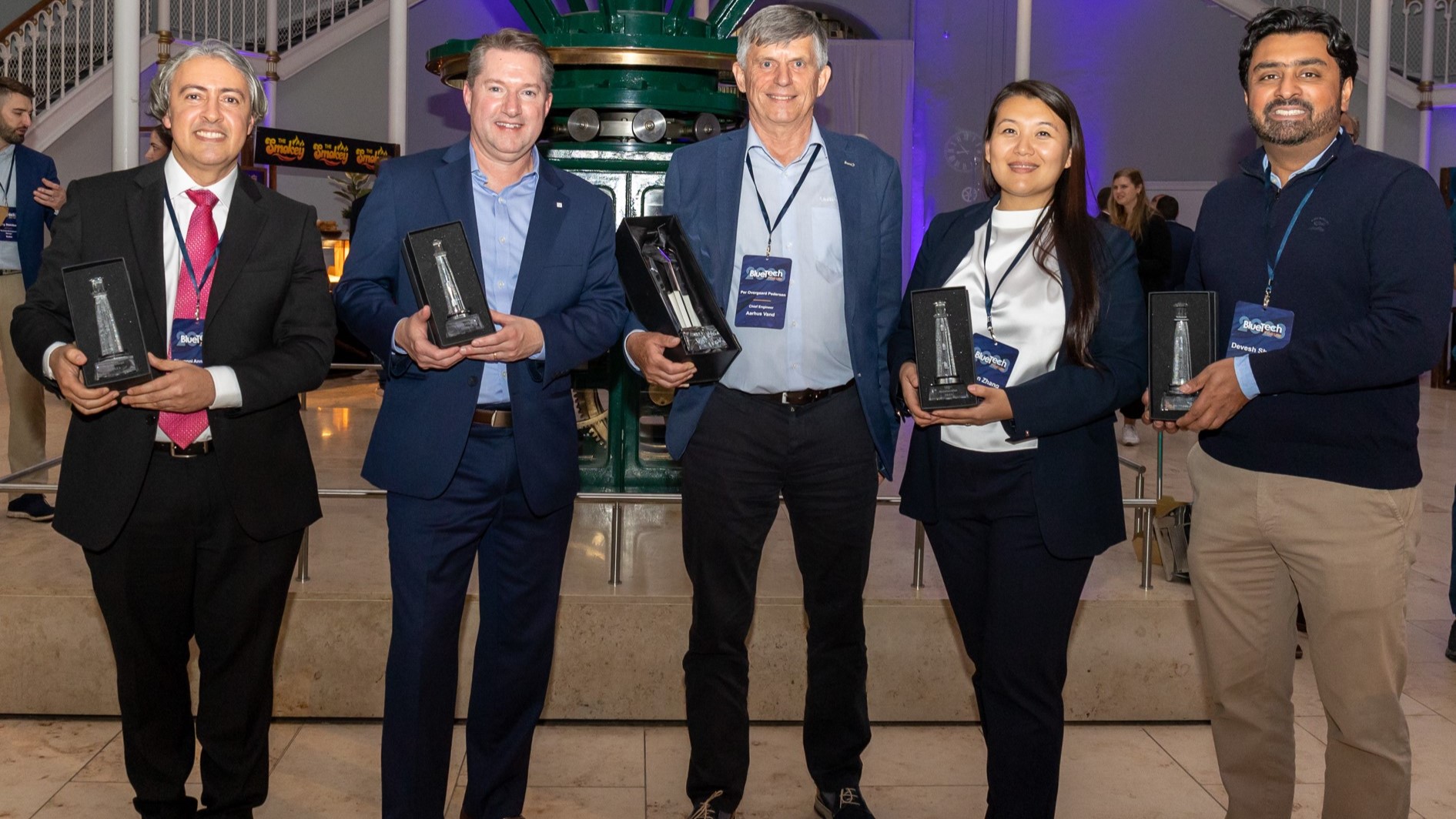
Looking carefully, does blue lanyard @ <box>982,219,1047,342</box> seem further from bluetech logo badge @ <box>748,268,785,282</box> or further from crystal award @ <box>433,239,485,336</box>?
crystal award @ <box>433,239,485,336</box>

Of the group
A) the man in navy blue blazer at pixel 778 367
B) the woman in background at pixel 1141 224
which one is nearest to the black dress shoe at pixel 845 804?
the man in navy blue blazer at pixel 778 367

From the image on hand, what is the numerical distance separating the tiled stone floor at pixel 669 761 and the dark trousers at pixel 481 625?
0.41m

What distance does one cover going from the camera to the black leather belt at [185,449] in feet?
8.96

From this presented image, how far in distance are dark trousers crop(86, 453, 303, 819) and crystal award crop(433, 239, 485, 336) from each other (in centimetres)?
60

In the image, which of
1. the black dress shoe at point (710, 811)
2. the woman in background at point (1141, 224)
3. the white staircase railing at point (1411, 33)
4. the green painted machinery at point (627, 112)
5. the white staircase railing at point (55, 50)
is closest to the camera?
the black dress shoe at point (710, 811)

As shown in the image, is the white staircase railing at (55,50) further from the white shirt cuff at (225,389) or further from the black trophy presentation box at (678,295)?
the black trophy presentation box at (678,295)

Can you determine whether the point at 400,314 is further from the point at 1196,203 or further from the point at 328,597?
the point at 1196,203

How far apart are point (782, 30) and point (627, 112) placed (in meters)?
2.36

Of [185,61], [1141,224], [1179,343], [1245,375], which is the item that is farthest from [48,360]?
[1141,224]

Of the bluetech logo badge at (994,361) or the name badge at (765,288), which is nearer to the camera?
the bluetech logo badge at (994,361)

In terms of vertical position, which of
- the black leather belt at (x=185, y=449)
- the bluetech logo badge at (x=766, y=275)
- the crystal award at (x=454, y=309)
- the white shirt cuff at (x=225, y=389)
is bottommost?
the black leather belt at (x=185, y=449)

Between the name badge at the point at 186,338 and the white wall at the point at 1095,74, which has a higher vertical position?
the white wall at the point at 1095,74

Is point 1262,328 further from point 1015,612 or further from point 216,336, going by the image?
point 216,336

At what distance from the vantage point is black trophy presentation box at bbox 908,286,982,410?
269 cm
